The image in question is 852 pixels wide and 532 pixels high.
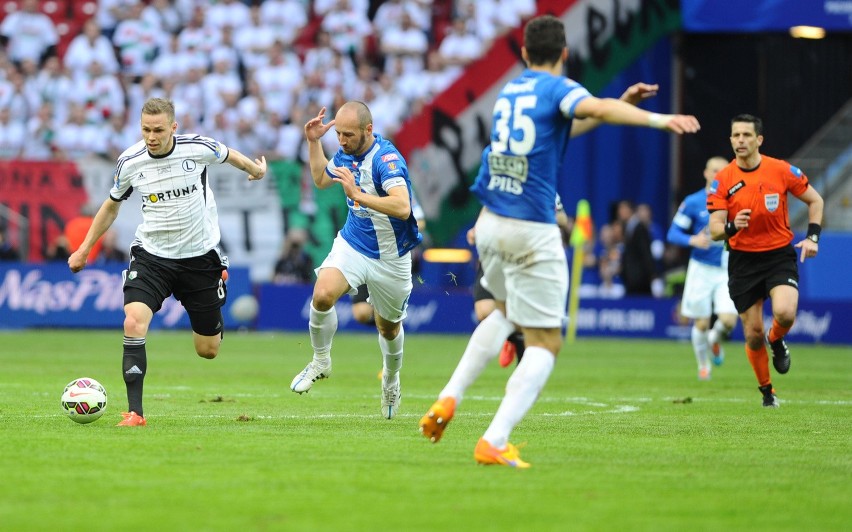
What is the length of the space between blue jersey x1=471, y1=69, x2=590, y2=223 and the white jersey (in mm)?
3405

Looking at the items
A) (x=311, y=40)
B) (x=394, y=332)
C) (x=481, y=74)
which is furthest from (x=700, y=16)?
(x=394, y=332)

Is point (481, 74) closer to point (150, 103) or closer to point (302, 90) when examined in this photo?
point (302, 90)

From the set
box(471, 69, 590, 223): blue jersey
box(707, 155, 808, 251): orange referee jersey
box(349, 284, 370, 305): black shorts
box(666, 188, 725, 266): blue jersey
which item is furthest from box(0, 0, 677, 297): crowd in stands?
box(471, 69, 590, 223): blue jersey

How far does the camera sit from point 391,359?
11.2m

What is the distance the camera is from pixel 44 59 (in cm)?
2916

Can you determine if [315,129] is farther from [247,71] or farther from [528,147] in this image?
[247,71]

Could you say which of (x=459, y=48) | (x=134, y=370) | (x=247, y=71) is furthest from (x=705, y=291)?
(x=247, y=71)

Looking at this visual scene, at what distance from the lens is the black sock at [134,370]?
32.8ft

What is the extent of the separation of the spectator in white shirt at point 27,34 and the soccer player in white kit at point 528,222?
897 inches

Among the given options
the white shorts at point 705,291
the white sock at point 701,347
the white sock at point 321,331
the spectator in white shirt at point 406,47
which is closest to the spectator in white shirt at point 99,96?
the spectator in white shirt at point 406,47

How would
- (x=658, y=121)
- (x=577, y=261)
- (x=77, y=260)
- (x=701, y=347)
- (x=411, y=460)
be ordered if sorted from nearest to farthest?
(x=658, y=121), (x=411, y=460), (x=77, y=260), (x=701, y=347), (x=577, y=261)

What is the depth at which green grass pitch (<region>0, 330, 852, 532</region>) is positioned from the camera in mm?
6156

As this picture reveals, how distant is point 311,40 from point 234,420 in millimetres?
19487

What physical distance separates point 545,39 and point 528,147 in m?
0.65
